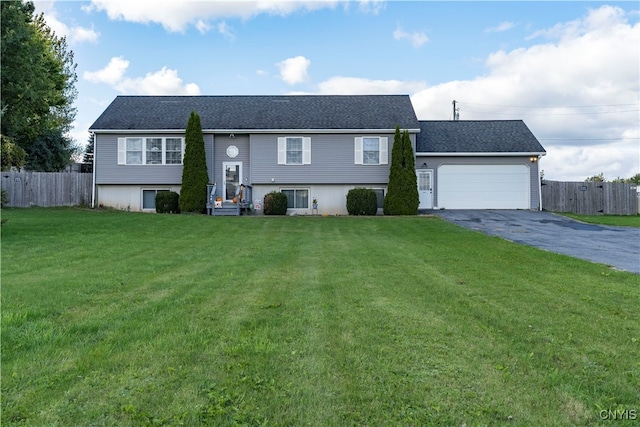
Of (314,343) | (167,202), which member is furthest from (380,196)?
(314,343)

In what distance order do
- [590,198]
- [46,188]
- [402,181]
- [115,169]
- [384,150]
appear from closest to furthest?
1. [402,181]
2. [384,150]
3. [115,169]
4. [46,188]
5. [590,198]

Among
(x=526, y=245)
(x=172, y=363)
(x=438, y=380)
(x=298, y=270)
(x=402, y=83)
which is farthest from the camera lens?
(x=402, y=83)

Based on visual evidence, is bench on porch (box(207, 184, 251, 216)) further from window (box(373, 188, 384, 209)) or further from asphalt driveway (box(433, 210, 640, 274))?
asphalt driveway (box(433, 210, 640, 274))

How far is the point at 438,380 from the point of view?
297cm

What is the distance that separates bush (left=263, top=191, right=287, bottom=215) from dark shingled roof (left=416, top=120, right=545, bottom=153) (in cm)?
716

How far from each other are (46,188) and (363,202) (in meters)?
15.7

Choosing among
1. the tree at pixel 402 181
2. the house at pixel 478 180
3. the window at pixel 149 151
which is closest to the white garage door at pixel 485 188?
the house at pixel 478 180

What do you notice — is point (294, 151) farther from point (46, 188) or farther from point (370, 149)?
point (46, 188)

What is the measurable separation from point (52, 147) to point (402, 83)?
25.8 metres

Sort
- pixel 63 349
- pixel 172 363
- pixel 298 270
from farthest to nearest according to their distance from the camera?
1. pixel 298 270
2. pixel 63 349
3. pixel 172 363

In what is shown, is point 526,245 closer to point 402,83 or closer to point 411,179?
point 411,179

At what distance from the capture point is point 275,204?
19.8 metres

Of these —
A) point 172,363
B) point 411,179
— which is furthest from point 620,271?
point 411,179

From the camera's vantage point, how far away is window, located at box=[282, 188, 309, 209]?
2158 cm
